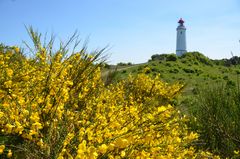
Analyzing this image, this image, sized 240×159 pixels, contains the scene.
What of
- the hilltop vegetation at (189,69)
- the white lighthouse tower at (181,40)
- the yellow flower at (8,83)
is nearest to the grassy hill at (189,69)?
the hilltop vegetation at (189,69)

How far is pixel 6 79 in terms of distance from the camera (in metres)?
3.11

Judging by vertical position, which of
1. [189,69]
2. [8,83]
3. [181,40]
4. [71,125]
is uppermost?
[181,40]

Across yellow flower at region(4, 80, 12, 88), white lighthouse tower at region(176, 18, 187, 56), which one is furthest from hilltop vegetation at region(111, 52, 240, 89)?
white lighthouse tower at region(176, 18, 187, 56)

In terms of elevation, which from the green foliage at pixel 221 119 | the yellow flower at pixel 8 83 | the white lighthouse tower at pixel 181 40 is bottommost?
the green foliage at pixel 221 119

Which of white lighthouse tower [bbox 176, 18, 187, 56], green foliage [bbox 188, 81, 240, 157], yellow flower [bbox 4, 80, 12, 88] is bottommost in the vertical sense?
green foliage [bbox 188, 81, 240, 157]

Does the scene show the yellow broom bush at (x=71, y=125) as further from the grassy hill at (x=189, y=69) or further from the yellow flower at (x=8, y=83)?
the grassy hill at (x=189, y=69)

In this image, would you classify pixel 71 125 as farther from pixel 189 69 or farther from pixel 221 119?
pixel 189 69

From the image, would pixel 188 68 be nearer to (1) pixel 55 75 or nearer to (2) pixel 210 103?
(2) pixel 210 103

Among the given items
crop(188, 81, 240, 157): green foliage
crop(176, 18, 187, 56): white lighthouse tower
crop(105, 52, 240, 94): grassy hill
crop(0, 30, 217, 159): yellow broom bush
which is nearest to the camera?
crop(0, 30, 217, 159): yellow broom bush

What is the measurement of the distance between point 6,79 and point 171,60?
2280 centimetres

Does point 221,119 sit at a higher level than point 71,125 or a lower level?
lower

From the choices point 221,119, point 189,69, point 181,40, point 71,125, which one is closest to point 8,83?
point 71,125

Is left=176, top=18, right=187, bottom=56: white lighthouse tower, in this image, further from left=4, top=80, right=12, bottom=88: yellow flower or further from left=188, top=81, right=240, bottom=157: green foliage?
left=4, top=80, right=12, bottom=88: yellow flower

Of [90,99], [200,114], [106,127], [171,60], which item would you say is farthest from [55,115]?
[171,60]
